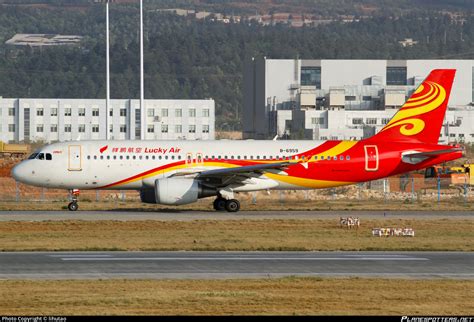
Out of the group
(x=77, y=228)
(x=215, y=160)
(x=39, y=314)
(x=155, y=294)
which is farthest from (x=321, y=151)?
(x=39, y=314)

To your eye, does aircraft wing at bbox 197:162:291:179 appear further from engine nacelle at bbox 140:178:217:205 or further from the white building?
the white building

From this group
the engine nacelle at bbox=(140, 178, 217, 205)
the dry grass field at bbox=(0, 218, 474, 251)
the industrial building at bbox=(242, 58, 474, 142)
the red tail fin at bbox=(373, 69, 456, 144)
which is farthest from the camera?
the industrial building at bbox=(242, 58, 474, 142)

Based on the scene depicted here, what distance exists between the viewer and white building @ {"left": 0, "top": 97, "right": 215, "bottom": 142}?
140 meters

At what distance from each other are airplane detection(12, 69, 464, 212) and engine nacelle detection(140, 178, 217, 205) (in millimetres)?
48

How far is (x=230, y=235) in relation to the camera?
42625mm

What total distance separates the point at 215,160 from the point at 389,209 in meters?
9.96

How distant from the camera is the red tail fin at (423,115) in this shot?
193 feet

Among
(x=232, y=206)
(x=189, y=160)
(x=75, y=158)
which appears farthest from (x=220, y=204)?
Result: (x=75, y=158)

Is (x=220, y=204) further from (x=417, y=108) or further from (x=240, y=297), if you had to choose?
(x=240, y=297)

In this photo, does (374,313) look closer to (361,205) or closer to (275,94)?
(361,205)

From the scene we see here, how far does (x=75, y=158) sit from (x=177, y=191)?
5.80m

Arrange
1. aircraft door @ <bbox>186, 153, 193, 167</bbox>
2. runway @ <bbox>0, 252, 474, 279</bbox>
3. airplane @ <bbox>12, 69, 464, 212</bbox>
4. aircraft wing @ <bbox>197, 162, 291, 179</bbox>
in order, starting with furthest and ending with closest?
aircraft door @ <bbox>186, 153, 193, 167</bbox>
airplane @ <bbox>12, 69, 464, 212</bbox>
aircraft wing @ <bbox>197, 162, 291, 179</bbox>
runway @ <bbox>0, 252, 474, 279</bbox>

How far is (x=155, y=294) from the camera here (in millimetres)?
27062

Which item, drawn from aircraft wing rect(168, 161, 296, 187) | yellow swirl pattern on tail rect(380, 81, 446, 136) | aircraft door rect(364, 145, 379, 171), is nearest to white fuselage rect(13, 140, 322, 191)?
aircraft wing rect(168, 161, 296, 187)
